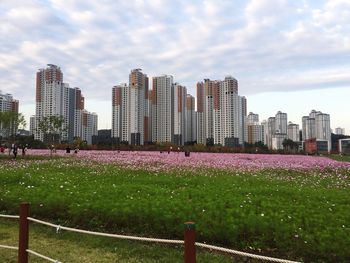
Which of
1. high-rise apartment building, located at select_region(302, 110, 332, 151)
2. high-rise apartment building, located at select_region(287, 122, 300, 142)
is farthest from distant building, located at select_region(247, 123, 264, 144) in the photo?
high-rise apartment building, located at select_region(287, 122, 300, 142)

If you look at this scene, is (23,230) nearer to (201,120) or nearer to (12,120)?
(12,120)

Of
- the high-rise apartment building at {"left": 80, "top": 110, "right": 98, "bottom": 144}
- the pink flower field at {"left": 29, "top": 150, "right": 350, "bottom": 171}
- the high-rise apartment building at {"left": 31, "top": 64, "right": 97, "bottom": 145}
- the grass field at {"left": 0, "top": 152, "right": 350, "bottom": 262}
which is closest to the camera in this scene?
the grass field at {"left": 0, "top": 152, "right": 350, "bottom": 262}

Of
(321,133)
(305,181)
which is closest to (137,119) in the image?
(305,181)

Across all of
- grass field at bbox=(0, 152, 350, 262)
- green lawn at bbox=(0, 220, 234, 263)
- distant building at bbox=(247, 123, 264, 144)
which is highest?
distant building at bbox=(247, 123, 264, 144)

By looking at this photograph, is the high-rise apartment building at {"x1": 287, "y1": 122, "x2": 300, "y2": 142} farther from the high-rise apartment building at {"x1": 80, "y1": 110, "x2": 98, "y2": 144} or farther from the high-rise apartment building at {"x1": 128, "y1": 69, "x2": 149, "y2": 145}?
the high-rise apartment building at {"x1": 80, "y1": 110, "x2": 98, "y2": 144}

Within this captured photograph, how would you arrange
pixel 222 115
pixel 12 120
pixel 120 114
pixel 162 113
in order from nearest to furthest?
pixel 12 120
pixel 120 114
pixel 222 115
pixel 162 113

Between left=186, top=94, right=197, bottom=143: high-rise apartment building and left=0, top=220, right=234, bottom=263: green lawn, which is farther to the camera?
left=186, top=94, right=197, bottom=143: high-rise apartment building

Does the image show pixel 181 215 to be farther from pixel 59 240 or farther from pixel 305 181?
pixel 305 181

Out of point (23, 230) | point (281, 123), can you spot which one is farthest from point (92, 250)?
point (281, 123)

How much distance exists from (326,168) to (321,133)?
445ft

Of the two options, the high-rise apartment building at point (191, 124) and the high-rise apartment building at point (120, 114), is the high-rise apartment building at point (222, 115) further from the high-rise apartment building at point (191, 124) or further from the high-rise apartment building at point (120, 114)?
the high-rise apartment building at point (120, 114)

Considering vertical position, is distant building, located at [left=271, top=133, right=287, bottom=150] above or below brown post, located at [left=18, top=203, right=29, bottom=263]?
above

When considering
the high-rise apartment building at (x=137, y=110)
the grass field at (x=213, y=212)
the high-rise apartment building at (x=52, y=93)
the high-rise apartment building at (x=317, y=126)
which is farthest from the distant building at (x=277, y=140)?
the grass field at (x=213, y=212)

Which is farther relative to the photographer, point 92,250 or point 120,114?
point 120,114
